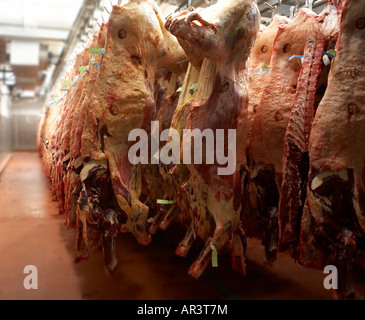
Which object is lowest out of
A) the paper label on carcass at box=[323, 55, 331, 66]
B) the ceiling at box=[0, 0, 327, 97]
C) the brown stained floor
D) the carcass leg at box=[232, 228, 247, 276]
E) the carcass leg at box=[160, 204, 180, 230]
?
the brown stained floor

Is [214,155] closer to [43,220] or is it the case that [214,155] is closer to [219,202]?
[219,202]

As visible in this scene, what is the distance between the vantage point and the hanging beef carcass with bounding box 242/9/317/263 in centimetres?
237

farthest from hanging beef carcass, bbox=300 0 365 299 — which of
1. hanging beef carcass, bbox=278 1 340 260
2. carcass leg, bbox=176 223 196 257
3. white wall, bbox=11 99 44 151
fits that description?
white wall, bbox=11 99 44 151

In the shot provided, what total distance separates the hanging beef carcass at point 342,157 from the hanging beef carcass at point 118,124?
1.27 m

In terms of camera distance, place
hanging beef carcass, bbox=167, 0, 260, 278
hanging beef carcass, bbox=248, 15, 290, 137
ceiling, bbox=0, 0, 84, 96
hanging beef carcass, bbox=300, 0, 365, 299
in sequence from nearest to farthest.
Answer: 1. hanging beef carcass, bbox=300, 0, 365, 299
2. hanging beef carcass, bbox=167, 0, 260, 278
3. hanging beef carcass, bbox=248, 15, 290, 137
4. ceiling, bbox=0, 0, 84, 96

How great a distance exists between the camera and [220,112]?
224 cm

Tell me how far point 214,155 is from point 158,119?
3.11ft

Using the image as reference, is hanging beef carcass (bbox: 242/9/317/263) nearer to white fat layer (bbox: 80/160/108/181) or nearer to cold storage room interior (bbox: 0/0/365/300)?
cold storage room interior (bbox: 0/0/365/300)

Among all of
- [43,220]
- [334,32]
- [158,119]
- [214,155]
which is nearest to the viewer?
[334,32]

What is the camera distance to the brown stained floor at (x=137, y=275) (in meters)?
2.58

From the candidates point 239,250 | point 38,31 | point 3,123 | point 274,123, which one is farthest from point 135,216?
point 3,123

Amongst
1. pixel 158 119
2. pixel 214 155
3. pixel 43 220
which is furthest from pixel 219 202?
pixel 43 220

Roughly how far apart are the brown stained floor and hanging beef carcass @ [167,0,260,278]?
57 centimetres
